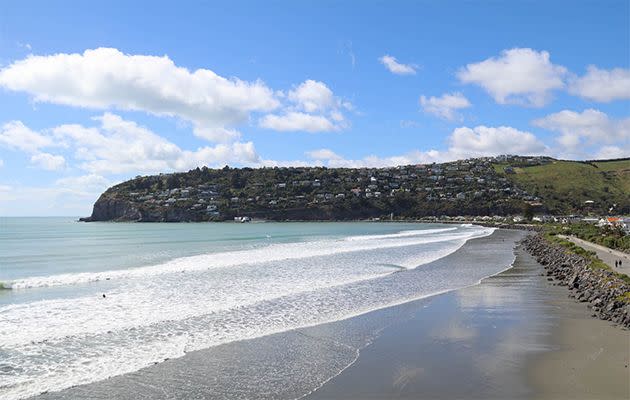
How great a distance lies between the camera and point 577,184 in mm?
141875

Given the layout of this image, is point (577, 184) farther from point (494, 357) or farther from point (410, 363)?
point (410, 363)

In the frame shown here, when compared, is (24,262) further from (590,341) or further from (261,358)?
(590,341)

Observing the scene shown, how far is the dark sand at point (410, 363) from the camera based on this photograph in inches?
335

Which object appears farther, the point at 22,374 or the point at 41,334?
the point at 41,334

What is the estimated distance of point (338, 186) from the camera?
16812 cm

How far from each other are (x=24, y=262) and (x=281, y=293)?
21.9 m

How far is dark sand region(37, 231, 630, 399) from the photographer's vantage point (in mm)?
8508

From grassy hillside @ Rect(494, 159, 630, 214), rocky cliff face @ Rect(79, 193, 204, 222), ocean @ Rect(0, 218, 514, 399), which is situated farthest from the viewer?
rocky cliff face @ Rect(79, 193, 204, 222)

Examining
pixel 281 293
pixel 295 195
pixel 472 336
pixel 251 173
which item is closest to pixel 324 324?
pixel 472 336

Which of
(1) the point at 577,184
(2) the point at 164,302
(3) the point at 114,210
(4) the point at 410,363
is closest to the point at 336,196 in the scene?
(3) the point at 114,210

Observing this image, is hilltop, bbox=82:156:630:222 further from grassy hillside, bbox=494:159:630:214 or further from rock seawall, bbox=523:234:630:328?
rock seawall, bbox=523:234:630:328

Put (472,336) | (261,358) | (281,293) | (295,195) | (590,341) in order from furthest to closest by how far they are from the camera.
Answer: (295,195)
(281,293)
(472,336)
(590,341)
(261,358)

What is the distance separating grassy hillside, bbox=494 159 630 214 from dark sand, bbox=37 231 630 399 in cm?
12742

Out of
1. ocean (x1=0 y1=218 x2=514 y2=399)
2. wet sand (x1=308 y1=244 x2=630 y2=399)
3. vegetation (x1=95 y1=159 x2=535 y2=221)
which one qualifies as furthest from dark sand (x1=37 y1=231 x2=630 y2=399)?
vegetation (x1=95 y1=159 x2=535 y2=221)
